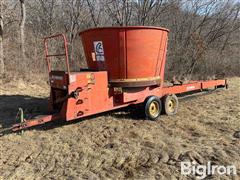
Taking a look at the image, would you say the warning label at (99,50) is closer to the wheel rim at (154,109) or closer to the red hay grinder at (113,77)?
the red hay grinder at (113,77)

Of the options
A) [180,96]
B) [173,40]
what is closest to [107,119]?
[180,96]

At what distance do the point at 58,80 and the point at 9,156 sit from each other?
1742 mm

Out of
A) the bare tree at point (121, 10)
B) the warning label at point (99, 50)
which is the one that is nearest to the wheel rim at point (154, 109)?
the warning label at point (99, 50)

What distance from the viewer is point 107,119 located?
6.62 metres

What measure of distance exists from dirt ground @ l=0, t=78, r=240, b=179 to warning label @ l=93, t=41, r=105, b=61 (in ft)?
3.96

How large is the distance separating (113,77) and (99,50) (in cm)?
61

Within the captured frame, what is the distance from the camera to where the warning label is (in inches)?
255

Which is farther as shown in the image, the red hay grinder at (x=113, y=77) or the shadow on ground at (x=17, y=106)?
the shadow on ground at (x=17, y=106)

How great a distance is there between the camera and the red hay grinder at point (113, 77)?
583 cm

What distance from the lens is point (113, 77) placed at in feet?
21.1

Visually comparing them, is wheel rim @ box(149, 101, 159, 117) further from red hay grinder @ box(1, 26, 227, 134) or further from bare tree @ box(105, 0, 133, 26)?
bare tree @ box(105, 0, 133, 26)

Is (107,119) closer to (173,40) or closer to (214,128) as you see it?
(214,128)

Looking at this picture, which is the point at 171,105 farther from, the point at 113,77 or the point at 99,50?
the point at 99,50

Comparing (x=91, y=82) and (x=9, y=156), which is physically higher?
(x=91, y=82)
